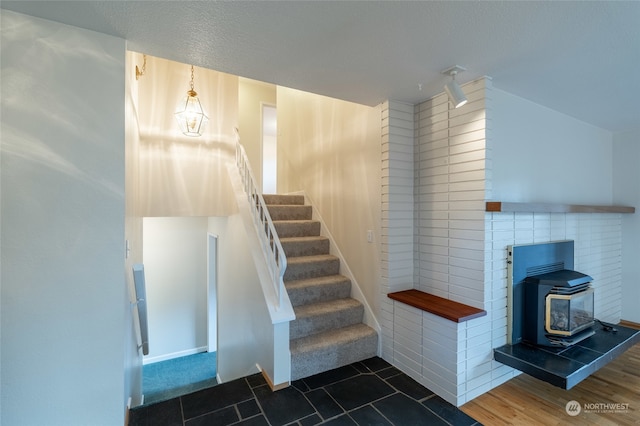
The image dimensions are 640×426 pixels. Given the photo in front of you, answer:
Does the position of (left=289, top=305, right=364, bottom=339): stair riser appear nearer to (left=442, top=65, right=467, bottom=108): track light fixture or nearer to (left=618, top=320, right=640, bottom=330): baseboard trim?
(left=442, top=65, right=467, bottom=108): track light fixture

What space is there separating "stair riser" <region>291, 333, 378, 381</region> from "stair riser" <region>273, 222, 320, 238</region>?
1.55 metres

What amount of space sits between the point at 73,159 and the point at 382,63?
6.65 feet

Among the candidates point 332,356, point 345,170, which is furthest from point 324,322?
point 345,170

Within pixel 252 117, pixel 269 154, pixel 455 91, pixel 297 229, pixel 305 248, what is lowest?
pixel 305 248

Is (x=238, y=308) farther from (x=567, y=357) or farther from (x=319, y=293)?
(x=567, y=357)

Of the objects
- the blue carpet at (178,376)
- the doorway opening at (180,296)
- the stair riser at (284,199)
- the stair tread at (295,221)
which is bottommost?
the blue carpet at (178,376)

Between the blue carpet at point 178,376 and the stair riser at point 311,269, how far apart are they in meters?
2.54

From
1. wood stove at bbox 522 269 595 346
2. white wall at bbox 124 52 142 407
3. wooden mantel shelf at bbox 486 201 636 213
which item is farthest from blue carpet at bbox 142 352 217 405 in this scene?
wooden mantel shelf at bbox 486 201 636 213

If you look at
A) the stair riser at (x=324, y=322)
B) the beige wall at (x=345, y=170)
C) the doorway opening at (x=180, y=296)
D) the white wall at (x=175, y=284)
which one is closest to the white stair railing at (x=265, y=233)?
the stair riser at (x=324, y=322)

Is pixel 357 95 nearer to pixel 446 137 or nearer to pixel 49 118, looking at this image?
pixel 446 137

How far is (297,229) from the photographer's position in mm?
3834

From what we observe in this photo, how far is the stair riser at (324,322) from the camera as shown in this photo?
2715 mm

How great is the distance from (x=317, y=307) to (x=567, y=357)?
206cm

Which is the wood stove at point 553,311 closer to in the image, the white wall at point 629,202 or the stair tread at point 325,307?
the stair tread at point 325,307
